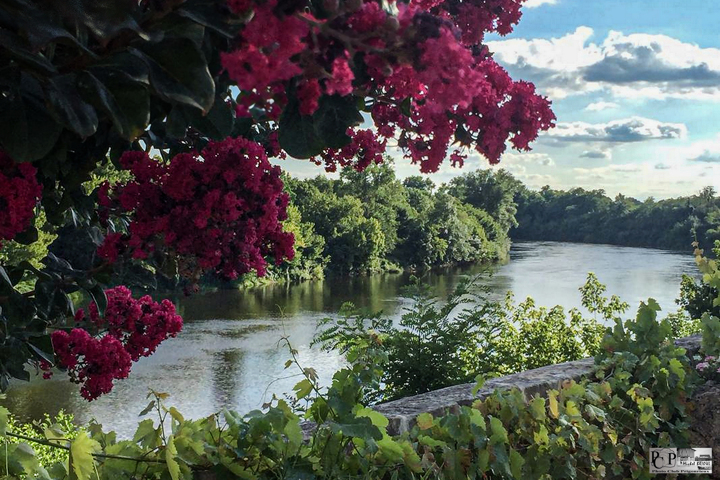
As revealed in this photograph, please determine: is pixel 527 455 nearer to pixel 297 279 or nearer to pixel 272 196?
pixel 272 196

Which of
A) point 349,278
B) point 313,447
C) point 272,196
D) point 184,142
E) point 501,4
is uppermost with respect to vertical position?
point 501,4

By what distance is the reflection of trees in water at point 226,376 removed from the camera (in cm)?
1177

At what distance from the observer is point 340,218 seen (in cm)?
3450

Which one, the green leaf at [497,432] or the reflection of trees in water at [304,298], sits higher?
the green leaf at [497,432]

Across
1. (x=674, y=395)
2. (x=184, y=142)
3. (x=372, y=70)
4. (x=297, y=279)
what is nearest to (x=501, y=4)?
(x=184, y=142)

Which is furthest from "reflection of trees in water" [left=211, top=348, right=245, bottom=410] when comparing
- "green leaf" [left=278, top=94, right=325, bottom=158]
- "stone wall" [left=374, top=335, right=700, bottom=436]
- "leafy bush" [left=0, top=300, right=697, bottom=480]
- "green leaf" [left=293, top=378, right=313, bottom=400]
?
"green leaf" [left=278, top=94, right=325, bottom=158]

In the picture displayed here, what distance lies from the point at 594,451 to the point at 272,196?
1.48 meters

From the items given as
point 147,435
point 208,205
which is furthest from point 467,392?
point 208,205

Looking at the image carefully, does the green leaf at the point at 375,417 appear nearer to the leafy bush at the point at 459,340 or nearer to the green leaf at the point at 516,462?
the green leaf at the point at 516,462

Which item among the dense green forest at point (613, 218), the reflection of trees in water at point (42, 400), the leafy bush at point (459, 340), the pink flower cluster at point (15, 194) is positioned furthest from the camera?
the dense green forest at point (613, 218)

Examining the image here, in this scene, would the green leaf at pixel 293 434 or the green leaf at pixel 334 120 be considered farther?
the green leaf at pixel 293 434

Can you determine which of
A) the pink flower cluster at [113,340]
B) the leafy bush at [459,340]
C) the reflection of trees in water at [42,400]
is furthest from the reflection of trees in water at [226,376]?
the pink flower cluster at [113,340]

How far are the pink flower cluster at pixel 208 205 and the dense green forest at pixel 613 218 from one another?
43.4 m

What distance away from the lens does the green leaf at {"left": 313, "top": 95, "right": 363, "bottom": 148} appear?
1.04m
